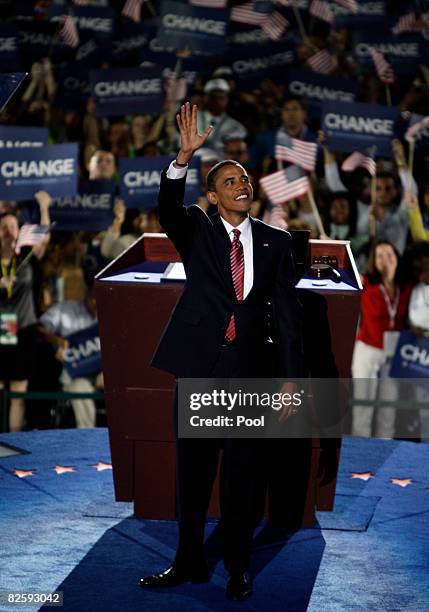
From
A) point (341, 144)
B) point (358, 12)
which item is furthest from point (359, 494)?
point (358, 12)

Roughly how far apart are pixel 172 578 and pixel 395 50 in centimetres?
909

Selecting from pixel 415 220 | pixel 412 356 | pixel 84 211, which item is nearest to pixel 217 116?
pixel 84 211

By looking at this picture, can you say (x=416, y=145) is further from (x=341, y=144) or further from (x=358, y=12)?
(x=358, y=12)

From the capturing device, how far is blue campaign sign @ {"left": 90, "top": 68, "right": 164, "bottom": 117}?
1088cm

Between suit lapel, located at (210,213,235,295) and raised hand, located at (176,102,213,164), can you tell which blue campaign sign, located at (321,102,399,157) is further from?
raised hand, located at (176,102,213,164)

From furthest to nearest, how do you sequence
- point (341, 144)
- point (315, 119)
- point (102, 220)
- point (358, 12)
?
point (358, 12)
point (315, 119)
point (341, 144)
point (102, 220)

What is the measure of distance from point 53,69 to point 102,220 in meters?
4.30

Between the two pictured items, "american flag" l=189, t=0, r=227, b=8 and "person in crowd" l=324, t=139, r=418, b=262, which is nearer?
"person in crowd" l=324, t=139, r=418, b=262

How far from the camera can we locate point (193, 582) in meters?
4.87

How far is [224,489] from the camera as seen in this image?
4.77 meters

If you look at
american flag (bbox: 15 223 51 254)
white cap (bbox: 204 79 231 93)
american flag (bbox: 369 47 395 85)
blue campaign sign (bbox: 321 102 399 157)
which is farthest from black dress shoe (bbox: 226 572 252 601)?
american flag (bbox: 369 47 395 85)

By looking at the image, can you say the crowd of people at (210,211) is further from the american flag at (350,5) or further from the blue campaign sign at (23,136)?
the american flag at (350,5)

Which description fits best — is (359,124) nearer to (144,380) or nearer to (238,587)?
(144,380)

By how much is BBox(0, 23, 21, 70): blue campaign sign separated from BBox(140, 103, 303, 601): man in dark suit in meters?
7.69
